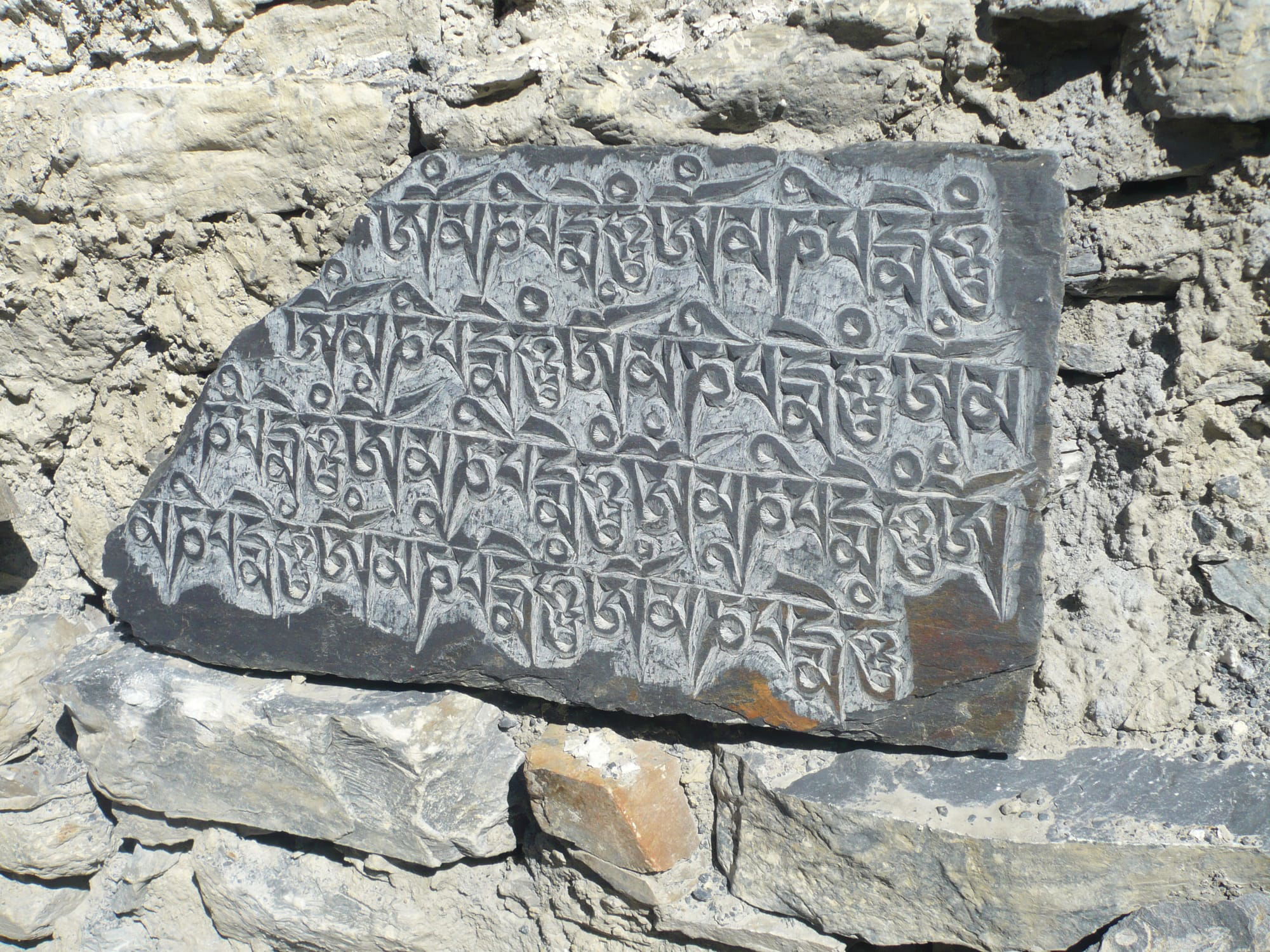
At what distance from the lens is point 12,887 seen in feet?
7.02

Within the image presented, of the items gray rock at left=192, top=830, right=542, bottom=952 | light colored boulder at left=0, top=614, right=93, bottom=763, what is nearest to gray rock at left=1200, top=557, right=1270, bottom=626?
gray rock at left=192, top=830, right=542, bottom=952

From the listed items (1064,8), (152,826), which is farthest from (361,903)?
(1064,8)

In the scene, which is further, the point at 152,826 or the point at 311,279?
the point at 152,826

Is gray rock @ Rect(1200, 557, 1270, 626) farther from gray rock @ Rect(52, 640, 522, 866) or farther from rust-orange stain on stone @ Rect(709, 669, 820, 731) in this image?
gray rock @ Rect(52, 640, 522, 866)

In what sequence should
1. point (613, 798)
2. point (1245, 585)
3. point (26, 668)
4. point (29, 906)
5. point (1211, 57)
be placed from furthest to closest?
point (29, 906) < point (26, 668) < point (613, 798) < point (1245, 585) < point (1211, 57)

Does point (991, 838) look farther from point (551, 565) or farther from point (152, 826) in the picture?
point (152, 826)

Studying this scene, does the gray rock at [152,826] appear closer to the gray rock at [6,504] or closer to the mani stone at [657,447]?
the mani stone at [657,447]

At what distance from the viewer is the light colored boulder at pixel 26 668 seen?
6.61 ft

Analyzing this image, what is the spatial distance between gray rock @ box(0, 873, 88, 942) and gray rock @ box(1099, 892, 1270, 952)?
82.0 inches

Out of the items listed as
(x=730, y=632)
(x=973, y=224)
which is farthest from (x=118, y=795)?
(x=973, y=224)

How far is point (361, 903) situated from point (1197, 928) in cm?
146

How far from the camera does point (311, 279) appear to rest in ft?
6.22

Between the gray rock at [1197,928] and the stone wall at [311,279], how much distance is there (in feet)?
0.05

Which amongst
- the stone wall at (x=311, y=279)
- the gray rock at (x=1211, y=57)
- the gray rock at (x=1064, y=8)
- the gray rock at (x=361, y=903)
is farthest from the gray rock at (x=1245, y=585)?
the gray rock at (x=361, y=903)
